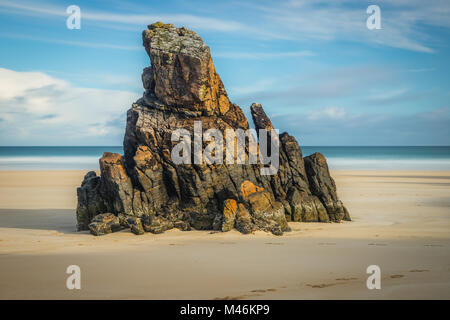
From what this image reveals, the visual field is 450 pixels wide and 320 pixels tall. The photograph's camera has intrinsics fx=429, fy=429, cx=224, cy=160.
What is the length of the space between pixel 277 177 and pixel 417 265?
616 centimetres

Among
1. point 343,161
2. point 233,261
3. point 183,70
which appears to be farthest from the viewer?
point 343,161

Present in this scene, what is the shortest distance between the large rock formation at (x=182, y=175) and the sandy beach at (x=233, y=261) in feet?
2.00

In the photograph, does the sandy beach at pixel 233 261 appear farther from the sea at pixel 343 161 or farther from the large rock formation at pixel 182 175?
the sea at pixel 343 161

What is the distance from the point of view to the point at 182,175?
13445mm

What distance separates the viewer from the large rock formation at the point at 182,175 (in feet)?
42.7

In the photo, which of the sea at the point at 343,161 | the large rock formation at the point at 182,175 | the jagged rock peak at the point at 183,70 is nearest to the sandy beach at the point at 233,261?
the large rock formation at the point at 182,175

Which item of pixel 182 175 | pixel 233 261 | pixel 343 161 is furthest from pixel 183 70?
pixel 343 161

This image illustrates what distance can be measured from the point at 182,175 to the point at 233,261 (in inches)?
180

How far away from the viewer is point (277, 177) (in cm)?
1468

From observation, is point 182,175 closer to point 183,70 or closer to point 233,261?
point 183,70

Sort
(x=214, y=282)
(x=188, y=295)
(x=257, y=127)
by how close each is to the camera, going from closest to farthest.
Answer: (x=188, y=295) → (x=214, y=282) → (x=257, y=127)
